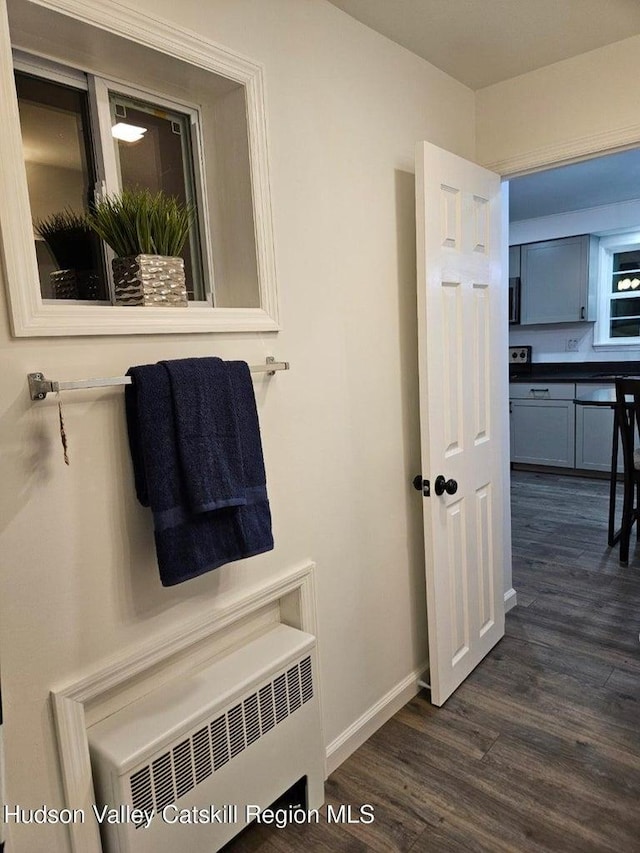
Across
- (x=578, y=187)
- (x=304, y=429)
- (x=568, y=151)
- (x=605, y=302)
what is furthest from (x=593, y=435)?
(x=304, y=429)

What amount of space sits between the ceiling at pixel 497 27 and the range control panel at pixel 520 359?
417cm

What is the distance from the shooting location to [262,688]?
156cm

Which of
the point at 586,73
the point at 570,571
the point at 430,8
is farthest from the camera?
the point at 570,571

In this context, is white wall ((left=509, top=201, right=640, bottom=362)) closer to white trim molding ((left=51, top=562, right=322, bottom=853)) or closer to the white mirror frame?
the white mirror frame

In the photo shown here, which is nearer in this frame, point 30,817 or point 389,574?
point 30,817

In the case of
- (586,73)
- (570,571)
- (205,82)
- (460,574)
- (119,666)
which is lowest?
(570,571)

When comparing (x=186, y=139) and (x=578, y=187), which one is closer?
(x=186, y=139)

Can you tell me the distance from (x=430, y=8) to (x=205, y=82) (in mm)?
833

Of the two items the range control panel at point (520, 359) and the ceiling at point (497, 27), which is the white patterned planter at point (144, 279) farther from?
the range control panel at point (520, 359)

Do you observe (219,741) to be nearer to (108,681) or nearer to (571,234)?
(108,681)

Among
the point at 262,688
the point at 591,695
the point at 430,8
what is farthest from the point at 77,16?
the point at 591,695

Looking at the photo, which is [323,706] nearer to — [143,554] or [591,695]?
[143,554]

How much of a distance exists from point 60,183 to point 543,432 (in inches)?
201

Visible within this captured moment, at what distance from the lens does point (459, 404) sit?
88.0 inches
